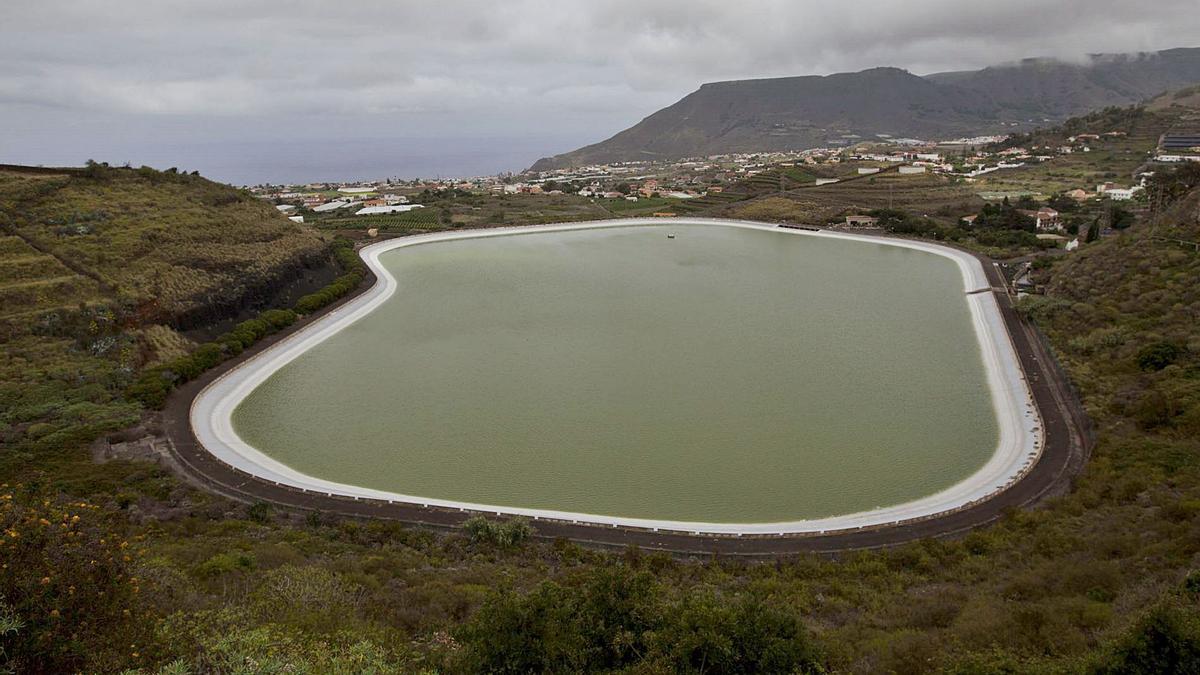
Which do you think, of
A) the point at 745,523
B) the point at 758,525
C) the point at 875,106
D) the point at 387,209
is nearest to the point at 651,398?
the point at 745,523

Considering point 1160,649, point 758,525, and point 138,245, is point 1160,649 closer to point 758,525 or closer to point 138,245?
point 758,525

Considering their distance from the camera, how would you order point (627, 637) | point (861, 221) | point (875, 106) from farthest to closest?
point (875, 106) → point (861, 221) → point (627, 637)

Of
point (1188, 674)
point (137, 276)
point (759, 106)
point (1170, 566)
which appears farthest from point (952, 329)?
point (759, 106)

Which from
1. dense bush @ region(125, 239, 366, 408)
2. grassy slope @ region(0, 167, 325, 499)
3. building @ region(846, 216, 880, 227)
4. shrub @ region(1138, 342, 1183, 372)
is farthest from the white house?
shrub @ region(1138, 342, 1183, 372)

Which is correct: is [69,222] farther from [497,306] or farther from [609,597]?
[609,597]

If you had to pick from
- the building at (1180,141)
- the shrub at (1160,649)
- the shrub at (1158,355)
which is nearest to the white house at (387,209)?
the shrub at (1158,355)

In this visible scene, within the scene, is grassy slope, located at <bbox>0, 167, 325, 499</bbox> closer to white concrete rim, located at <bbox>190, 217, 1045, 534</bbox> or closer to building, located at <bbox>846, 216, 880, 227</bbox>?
white concrete rim, located at <bbox>190, 217, 1045, 534</bbox>

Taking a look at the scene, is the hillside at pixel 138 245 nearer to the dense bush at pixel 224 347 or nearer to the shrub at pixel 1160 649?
the dense bush at pixel 224 347
